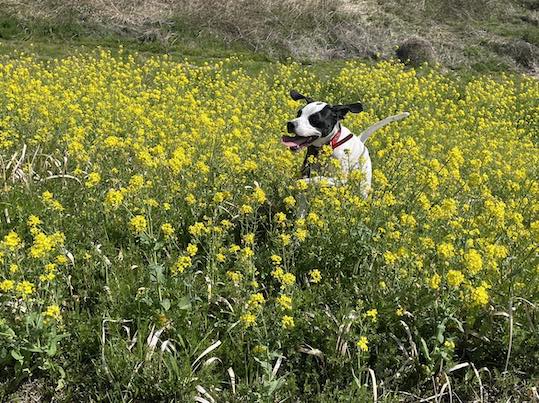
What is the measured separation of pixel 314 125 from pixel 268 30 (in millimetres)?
12351

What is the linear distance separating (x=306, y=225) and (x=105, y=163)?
1746mm

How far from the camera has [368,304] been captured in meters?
3.02

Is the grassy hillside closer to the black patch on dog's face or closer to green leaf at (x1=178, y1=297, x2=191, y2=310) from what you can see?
the black patch on dog's face

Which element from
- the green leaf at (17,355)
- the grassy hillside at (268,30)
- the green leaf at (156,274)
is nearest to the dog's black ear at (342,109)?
the green leaf at (156,274)

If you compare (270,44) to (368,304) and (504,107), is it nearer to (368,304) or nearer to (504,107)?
(504,107)

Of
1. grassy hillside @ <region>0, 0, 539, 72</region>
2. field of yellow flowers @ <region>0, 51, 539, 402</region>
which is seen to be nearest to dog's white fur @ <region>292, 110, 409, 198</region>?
field of yellow flowers @ <region>0, 51, 539, 402</region>

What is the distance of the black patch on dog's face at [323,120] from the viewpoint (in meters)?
4.41

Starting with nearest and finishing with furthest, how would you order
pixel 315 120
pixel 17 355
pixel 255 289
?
pixel 17 355, pixel 255 289, pixel 315 120

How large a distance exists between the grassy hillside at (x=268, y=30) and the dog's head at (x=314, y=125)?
10254mm

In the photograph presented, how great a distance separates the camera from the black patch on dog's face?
4.41m

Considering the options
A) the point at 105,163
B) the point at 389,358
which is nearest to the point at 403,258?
the point at 389,358

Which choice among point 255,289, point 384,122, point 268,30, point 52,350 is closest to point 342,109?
point 384,122

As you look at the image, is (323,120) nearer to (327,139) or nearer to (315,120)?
(315,120)

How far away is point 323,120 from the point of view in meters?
4.41
